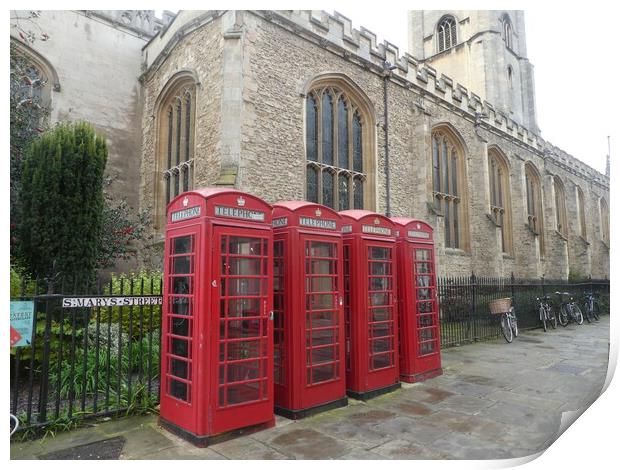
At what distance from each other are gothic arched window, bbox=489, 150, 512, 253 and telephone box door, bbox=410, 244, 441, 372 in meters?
15.6

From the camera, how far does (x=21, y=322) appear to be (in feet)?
14.7

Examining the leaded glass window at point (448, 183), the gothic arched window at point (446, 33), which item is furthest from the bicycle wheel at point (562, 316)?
the gothic arched window at point (446, 33)

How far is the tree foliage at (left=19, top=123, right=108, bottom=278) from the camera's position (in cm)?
771

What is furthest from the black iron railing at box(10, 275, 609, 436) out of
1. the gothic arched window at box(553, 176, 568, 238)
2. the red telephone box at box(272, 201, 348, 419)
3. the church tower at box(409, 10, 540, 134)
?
the church tower at box(409, 10, 540, 134)

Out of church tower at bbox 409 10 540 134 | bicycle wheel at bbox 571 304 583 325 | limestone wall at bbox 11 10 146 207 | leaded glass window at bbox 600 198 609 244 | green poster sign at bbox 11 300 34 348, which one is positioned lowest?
bicycle wheel at bbox 571 304 583 325

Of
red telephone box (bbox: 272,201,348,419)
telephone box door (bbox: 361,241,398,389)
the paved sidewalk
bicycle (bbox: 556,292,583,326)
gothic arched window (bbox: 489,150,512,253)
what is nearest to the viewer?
the paved sidewalk

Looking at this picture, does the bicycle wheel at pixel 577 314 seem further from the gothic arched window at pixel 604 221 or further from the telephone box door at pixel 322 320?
the gothic arched window at pixel 604 221

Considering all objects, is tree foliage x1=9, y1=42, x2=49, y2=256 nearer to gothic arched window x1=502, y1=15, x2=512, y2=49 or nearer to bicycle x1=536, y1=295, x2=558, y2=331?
bicycle x1=536, y1=295, x2=558, y2=331

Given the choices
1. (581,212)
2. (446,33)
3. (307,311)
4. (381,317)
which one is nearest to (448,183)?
(381,317)

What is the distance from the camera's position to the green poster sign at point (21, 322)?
4.40 meters

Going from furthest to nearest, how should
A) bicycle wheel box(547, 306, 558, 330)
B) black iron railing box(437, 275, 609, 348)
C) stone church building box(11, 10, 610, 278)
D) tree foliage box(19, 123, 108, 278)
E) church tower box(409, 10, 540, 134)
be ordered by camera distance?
church tower box(409, 10, 540, 134) → bicycle wheel box(547, 306, 558, 330) → stone church building box(11, 10, 610, 278) → black iron railing box(437, 275, 609, 348) → tree foliage box(19, 123, 108, 278)

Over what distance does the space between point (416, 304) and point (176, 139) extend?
9.56m

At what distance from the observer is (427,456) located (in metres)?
4.06

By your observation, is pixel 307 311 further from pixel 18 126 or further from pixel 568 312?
pixel 568 312
